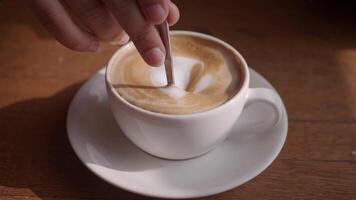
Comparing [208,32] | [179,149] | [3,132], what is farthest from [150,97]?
[208,32]

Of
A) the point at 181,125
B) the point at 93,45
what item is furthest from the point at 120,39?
the point at 181,125

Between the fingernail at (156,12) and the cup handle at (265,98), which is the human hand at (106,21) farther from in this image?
the cup handle at (265,98)

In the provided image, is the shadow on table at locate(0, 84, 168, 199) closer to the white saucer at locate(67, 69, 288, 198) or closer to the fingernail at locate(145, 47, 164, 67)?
the white saucer at locate(67, 69, 288, 198)

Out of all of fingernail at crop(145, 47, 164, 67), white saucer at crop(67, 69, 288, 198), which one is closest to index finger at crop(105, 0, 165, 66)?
fingernail at crop(145, 47, 164, 67)

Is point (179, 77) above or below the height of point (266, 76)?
above

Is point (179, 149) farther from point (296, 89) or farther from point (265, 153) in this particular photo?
point (296, 89)

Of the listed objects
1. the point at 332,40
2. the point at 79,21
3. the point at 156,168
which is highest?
the point at 79,21

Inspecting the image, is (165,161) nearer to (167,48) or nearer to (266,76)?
(167,48)
